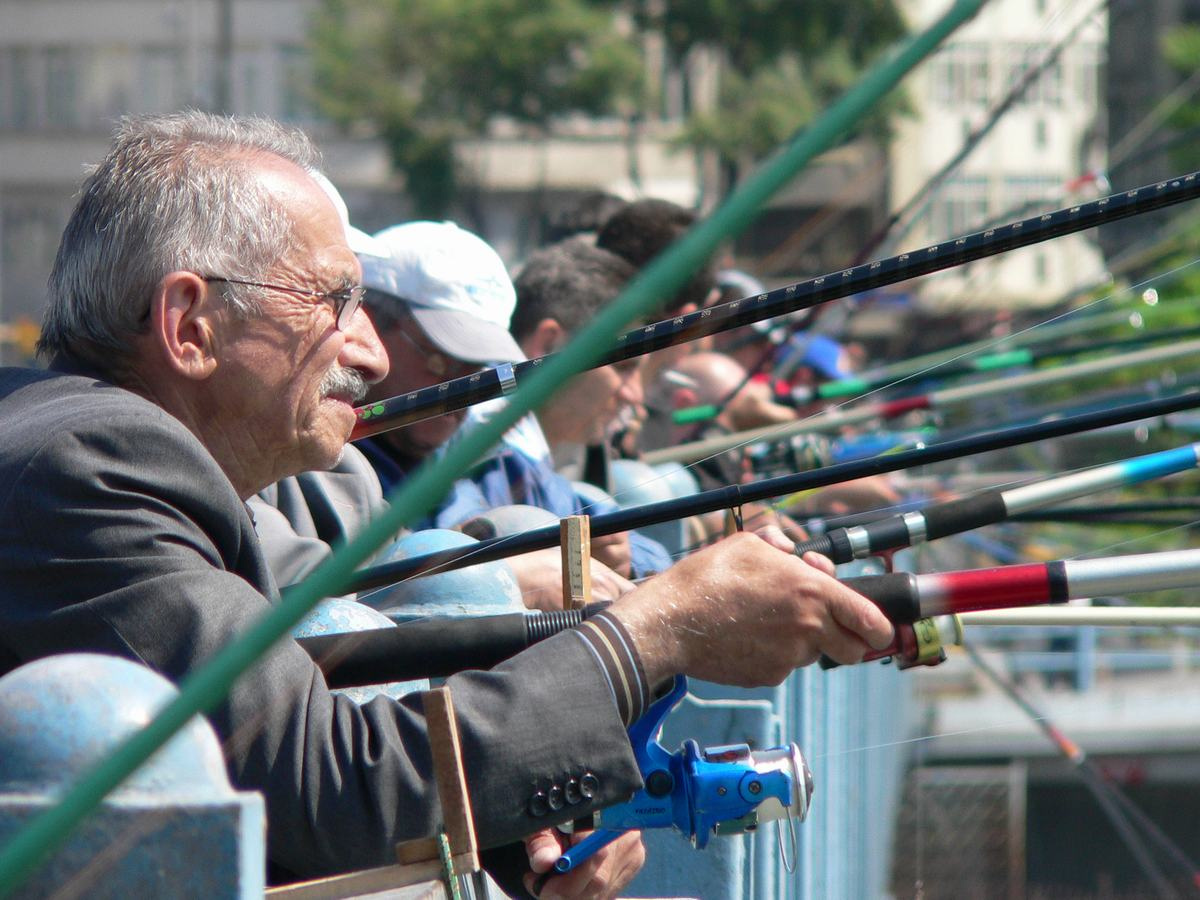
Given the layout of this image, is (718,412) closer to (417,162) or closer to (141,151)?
(141,151)

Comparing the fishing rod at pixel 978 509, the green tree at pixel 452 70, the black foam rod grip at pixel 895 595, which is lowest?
the black foam rod grip at pixel 895 595

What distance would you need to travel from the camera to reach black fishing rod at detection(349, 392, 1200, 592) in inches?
77.9

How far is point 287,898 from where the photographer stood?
4.55 ft

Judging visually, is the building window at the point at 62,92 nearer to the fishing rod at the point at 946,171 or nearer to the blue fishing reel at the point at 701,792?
the fishing rod at the point at 946,171

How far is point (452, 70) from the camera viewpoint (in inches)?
1308

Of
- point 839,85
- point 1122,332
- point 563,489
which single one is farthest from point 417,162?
point 563,489

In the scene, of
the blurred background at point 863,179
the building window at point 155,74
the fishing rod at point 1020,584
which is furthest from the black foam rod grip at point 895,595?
the building window at point 155,74

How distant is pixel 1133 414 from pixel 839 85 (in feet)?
95.5

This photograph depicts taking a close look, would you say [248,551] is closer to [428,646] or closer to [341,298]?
[428,646]

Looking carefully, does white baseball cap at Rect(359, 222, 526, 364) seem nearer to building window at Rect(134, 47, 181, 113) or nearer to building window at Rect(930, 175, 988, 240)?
building window at Rect(930, 175, 988, 240)

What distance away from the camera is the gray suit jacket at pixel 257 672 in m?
1.56

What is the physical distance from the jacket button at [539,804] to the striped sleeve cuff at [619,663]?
0.12 m

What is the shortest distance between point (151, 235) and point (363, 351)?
36 cm

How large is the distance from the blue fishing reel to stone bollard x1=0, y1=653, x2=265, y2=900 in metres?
0.65
